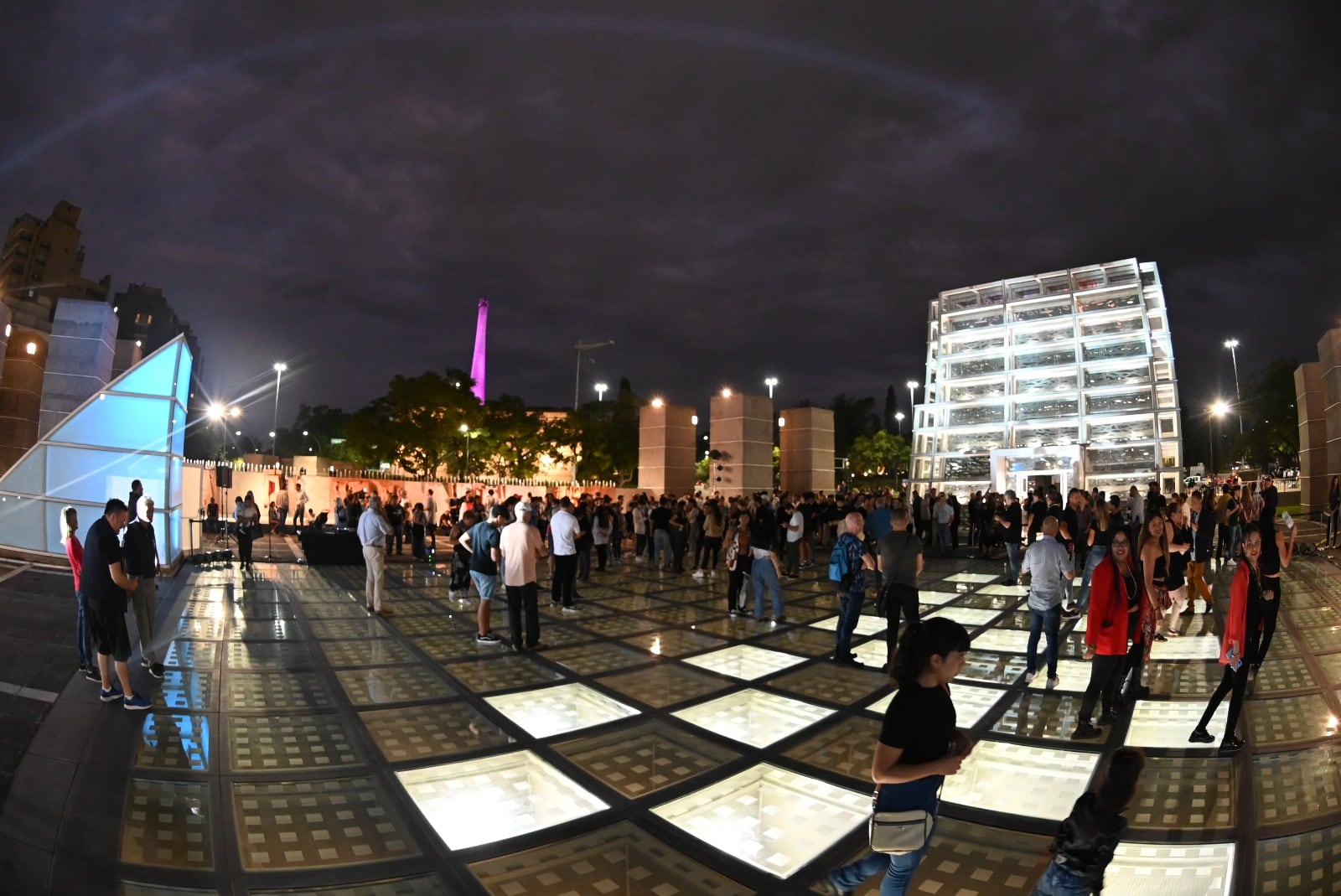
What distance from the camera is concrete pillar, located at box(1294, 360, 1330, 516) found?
1958 centimetres

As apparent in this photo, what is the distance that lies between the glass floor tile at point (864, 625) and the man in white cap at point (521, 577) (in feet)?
13.0

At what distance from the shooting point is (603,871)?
10.8 ft

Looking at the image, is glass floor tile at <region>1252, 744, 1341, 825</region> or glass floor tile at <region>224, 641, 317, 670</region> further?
glass floor tile at <region>224, 641, 317, 670</region>

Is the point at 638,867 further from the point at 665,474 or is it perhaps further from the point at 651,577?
the point at 665,474

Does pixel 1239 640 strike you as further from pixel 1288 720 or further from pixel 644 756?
pixel 644 756

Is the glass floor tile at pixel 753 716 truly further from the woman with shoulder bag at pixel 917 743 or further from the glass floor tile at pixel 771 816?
the woman with shoulder bag at pixel 917 743

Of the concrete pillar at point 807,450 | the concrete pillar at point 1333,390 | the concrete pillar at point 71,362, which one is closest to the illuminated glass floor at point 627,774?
the concrete pillar at point 1333,390

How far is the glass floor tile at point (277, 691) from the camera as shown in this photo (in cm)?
573

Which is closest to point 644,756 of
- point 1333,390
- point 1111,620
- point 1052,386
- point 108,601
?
point 1111,620

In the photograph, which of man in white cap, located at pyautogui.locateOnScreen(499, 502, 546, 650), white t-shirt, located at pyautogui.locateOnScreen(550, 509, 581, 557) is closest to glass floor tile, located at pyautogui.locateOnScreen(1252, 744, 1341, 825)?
man in white cap, located at pyautogui.locateOnScreen(499, 502, 546, 650)

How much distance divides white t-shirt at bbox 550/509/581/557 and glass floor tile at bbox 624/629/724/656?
2202 mm

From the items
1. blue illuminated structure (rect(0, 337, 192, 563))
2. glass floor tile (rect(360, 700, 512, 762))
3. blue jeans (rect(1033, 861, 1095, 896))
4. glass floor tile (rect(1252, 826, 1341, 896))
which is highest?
blue illuminated structure (rect(0, 337, 192, 563))

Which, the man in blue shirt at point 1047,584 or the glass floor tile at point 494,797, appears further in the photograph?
the man in blue shirt at point 1047,584

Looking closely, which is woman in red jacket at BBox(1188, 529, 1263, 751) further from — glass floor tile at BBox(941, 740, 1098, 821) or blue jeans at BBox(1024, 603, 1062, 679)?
blue jeans at BBox(1024, 603, 1062, 679)
